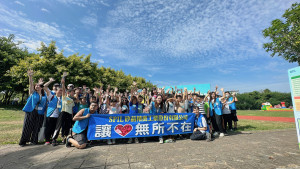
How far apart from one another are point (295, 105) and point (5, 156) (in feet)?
28.2


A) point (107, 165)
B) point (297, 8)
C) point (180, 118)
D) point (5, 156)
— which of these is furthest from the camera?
point (297, 8)

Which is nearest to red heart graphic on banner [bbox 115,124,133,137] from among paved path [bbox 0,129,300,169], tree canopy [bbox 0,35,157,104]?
paved path [bbox 0,129,300,169]

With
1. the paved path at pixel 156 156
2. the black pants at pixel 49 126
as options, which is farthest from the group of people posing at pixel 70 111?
the paved path at pixel 156 156

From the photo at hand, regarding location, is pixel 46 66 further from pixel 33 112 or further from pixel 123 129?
pixel 123 129

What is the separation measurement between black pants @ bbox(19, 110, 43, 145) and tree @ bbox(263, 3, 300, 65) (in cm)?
2164

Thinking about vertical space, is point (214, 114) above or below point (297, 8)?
below

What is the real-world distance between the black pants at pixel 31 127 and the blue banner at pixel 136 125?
1960mm

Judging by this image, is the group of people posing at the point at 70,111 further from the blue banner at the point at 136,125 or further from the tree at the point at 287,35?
the tree at the point at 287,35

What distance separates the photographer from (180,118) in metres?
5.81

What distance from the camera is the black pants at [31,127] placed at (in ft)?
15.5

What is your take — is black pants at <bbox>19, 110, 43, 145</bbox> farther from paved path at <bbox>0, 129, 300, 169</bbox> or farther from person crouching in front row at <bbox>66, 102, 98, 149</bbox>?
person crouching in front row at <bbox>66, 102, 98, 149</bbox>

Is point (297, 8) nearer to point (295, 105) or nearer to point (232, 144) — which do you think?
point (295, 105)

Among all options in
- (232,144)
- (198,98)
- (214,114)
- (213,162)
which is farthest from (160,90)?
(213,162)

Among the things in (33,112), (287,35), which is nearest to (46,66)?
(33,112)
